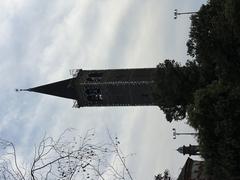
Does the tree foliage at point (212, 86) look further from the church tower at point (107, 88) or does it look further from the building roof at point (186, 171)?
the church tower at point (107, 88)

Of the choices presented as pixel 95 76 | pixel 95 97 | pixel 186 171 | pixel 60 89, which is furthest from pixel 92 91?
pixel 186 171

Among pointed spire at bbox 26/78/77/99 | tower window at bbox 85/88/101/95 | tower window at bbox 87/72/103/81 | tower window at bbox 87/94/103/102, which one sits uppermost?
tower window at bbox 87/72/103/81

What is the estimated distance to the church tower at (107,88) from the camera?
71.7 meters

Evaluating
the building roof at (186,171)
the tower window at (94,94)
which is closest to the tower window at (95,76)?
the tower window at (94,94)

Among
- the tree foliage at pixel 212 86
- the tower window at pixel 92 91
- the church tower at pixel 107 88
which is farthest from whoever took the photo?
the tower window at pixel 92 91

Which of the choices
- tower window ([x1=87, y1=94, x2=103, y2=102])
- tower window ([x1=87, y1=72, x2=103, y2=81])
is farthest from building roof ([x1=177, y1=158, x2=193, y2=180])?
tower window ([x1=87, y1=72, x2=103, y2=81])

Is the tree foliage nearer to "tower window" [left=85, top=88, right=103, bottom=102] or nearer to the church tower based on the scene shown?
the church tower

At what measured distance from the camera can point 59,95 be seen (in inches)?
2972

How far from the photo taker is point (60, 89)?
7575cm

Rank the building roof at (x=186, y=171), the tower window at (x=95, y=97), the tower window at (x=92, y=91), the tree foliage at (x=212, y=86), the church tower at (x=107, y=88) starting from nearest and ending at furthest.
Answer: the tree foliage at (x=212, y=86)
the building roof at (x=186, y=171)
the church tower at (x=107, y=88)
the tower window at (x=92, y=91)
the tower window at (x=95, y=97)

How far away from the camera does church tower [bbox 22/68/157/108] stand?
71688 mm

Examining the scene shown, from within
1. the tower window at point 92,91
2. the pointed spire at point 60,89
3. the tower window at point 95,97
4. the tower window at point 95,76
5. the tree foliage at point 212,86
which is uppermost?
the tower window at point 95,76

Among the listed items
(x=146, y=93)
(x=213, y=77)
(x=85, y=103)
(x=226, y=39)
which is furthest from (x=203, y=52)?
(x=85, y=103)

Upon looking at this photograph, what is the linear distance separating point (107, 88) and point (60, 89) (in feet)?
25.0
